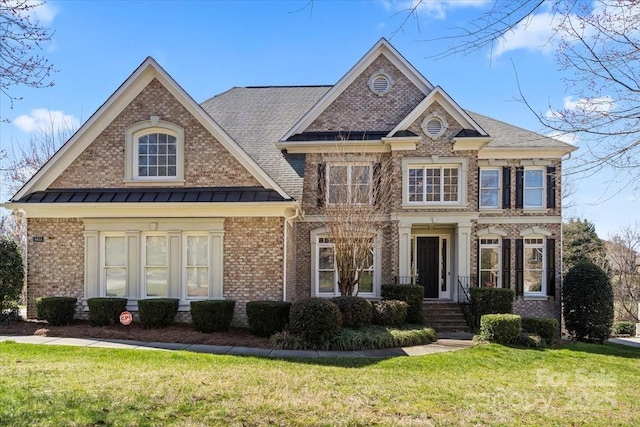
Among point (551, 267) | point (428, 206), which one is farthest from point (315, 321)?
point (551, 267)

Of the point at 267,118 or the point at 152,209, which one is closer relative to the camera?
the point at 152,209

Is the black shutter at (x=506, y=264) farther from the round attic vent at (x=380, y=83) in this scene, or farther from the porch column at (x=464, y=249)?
the round attic vent at (x=380, y=83)

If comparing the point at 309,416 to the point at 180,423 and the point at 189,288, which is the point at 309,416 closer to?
the point at 180,423

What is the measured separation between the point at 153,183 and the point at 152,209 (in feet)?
2.95

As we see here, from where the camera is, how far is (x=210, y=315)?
1223cm

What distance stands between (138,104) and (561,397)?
13.1 m

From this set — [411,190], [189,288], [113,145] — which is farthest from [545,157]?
[113,145]

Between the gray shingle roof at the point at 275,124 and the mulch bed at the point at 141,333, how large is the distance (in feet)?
16.6

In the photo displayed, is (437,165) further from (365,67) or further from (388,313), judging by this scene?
(388,313)

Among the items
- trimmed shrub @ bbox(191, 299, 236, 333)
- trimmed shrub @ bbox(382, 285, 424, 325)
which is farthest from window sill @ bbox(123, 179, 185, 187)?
trimmed shrub @ bbox(382, 285, 424, 325)

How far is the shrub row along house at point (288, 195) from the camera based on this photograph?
1345 centimetres

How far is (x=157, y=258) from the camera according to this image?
13.7 meters

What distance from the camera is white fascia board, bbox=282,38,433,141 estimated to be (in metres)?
17.2

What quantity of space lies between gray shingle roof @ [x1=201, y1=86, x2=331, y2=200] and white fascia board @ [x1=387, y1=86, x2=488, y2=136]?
3999 millimetres
